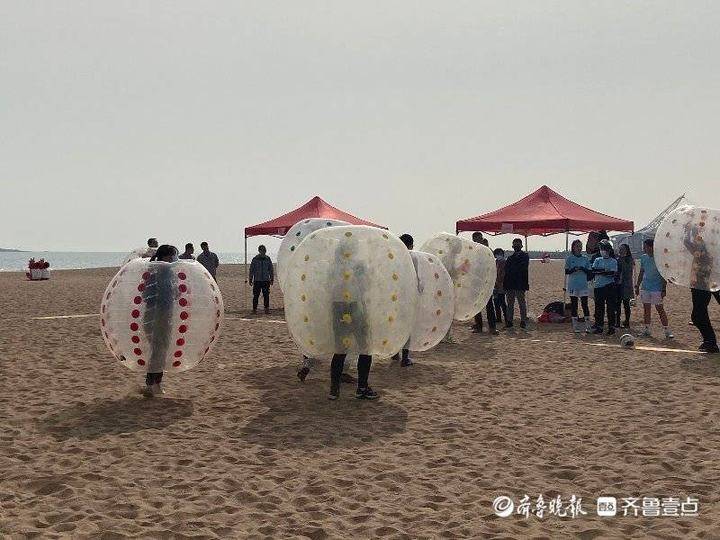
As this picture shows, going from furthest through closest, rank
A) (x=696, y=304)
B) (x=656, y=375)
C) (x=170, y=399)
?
(x=696, y=304) < (x=656, y=375) < (x=170, y=399)

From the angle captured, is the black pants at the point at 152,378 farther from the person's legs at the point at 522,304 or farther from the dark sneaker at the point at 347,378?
the person's legs at the point at 522,304

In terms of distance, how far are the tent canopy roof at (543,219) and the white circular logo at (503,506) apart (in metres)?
13.3

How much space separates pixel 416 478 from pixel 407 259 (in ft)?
9.04

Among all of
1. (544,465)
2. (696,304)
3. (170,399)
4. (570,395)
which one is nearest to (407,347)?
(570,395)

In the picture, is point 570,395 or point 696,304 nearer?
point 570,395

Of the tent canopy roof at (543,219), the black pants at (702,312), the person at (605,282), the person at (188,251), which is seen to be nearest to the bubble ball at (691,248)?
the black pants at (702,312)

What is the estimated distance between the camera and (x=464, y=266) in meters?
12.7

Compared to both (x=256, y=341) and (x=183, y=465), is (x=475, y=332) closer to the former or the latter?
(x=256, y=341)

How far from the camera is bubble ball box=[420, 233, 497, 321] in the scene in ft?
41.6

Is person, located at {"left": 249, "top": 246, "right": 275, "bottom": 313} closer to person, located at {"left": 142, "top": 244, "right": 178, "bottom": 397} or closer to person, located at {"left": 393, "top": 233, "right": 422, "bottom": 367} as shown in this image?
person, located at {"left": 393, "top": 233, "right": 422, "bottom": 367}

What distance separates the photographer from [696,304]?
36.9ft

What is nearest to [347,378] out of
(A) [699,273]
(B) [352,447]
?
(B) [352,447]

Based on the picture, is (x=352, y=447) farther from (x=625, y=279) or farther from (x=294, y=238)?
(x=625, y=279)

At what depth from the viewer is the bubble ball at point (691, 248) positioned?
11039mm
